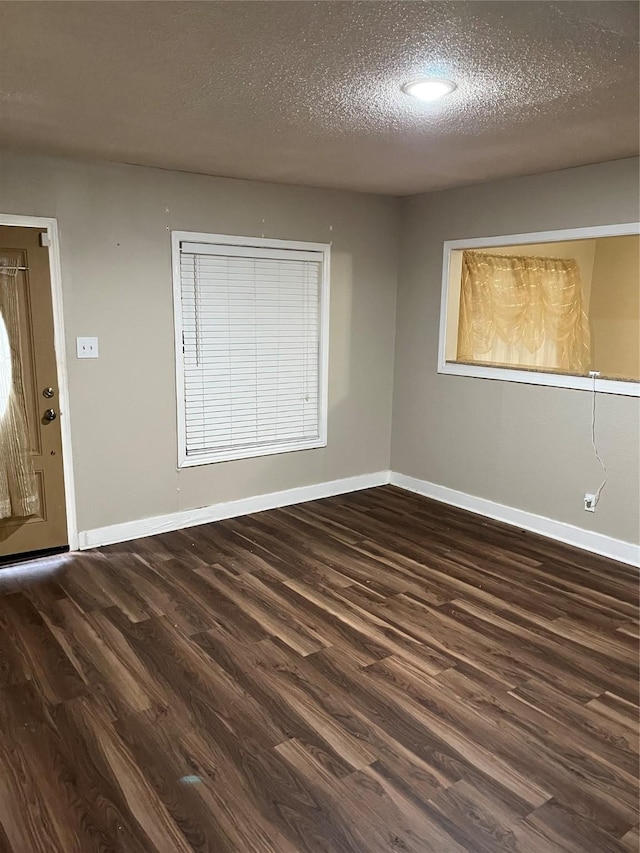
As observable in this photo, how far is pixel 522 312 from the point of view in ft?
16.7

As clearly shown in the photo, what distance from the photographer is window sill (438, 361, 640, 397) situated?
374 centimetres

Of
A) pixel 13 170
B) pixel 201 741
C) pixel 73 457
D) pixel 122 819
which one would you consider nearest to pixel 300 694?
pixel 201 741

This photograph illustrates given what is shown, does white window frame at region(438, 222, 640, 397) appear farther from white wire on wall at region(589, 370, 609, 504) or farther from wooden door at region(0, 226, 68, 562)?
wooden door at region(0, 226, 68, 562)

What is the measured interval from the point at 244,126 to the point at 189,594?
92.4 inches

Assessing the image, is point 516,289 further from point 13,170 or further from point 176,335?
point 13,170

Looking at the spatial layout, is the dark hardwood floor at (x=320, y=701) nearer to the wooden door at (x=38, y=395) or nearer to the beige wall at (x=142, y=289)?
the wooden door at (x=38, y=395)

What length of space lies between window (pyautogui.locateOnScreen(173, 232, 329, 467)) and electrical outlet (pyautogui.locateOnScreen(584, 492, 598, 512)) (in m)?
1.98

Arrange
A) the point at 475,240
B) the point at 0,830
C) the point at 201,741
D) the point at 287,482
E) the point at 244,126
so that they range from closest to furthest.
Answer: the point at 0,830 < the point at 201,741 < the point at 244,126 < the point at 475,240 < the point at 287,482

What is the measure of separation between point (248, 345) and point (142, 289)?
0.85m

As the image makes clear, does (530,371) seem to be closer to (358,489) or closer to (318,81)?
(358,489)

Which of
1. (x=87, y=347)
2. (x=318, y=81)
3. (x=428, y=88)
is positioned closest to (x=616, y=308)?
(x=428, y=88)

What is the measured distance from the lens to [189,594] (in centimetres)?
341

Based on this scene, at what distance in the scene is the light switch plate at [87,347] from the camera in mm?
3777

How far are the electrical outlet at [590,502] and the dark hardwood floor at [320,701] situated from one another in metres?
0.31
